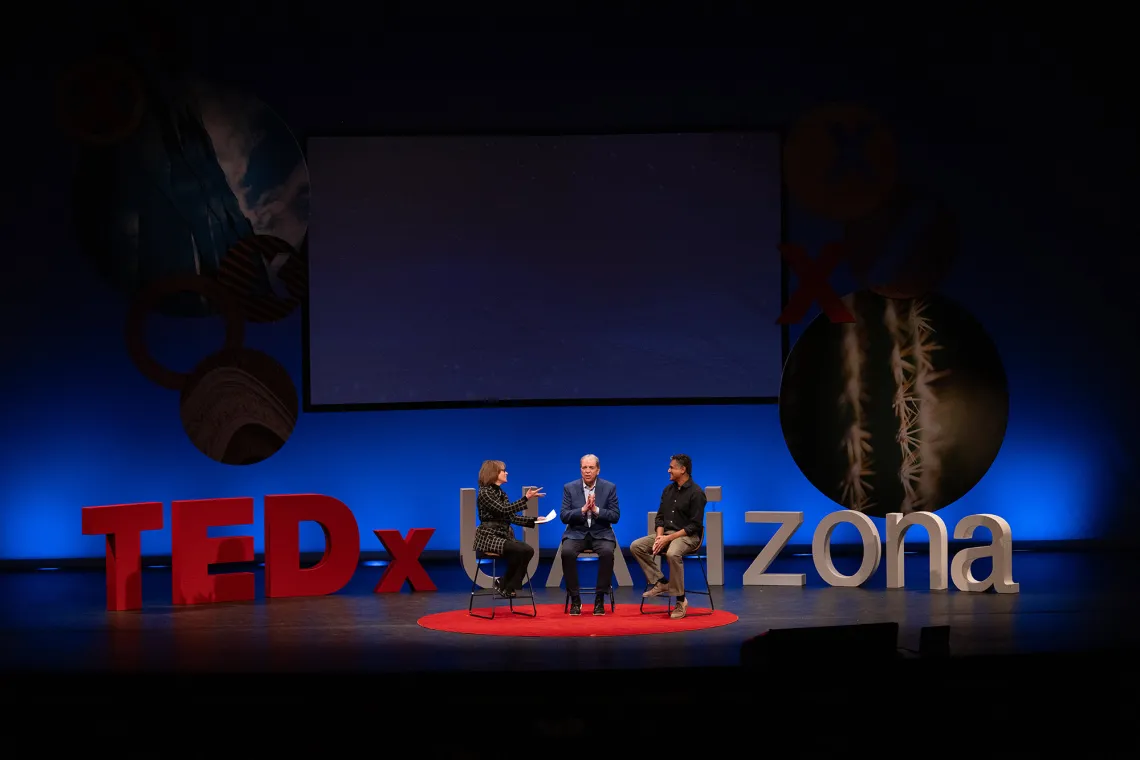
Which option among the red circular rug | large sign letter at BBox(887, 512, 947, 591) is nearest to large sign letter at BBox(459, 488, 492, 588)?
the red circular rug

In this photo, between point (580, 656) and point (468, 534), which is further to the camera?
point (468, 534)

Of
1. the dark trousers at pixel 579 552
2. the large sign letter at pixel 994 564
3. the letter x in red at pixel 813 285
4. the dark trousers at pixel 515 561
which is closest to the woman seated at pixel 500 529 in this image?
the dark trousers at pixel 515 561

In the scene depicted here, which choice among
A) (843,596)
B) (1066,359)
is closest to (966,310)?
(1066,359)

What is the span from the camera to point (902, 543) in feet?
27.5

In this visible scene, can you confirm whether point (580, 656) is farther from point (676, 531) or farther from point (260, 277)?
point (260, 277)

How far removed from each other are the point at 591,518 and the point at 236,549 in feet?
7.72

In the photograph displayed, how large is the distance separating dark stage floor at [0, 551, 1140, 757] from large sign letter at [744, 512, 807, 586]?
0.50 feet

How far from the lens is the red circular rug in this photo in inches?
258

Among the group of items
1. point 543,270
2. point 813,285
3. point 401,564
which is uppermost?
point 543,270

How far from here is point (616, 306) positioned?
33.0 ft

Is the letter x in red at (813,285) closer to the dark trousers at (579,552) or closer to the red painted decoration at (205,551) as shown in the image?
the dark trousers at (579,552)

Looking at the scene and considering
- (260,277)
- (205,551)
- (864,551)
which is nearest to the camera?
(205,551)

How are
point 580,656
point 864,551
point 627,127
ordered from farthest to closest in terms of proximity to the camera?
point 627,127, point 864,551, point 580,656

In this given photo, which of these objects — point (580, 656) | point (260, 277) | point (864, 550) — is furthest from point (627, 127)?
point (580, 656)
